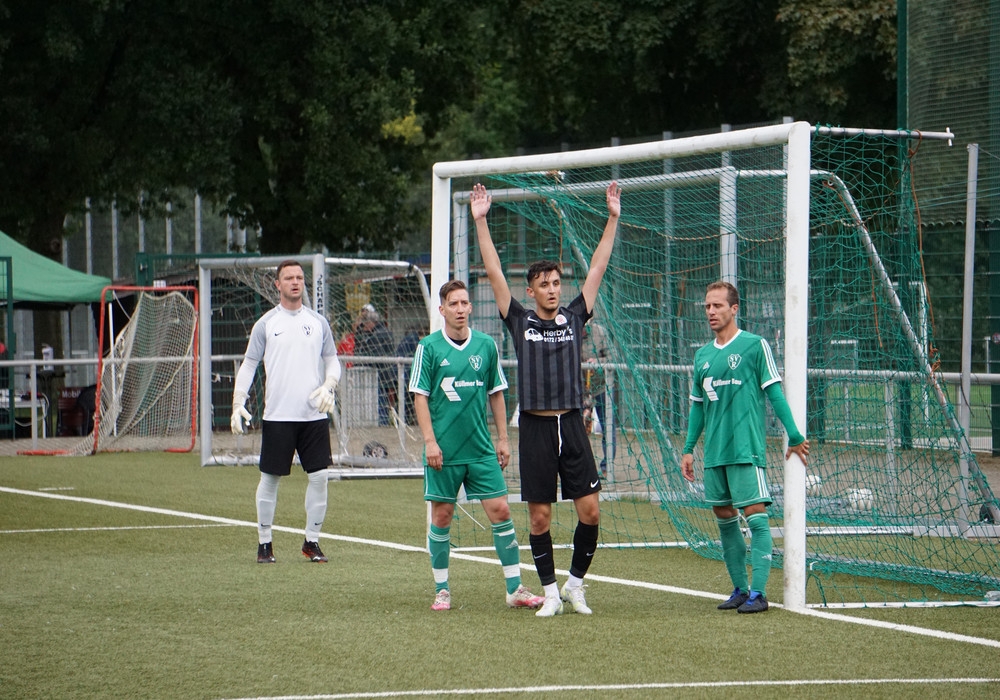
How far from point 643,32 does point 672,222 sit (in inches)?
616

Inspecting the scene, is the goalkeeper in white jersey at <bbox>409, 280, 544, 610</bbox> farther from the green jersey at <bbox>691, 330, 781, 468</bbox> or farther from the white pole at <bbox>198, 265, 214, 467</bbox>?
the white pole at <bbox>198, 265, 214, 467</bbox>

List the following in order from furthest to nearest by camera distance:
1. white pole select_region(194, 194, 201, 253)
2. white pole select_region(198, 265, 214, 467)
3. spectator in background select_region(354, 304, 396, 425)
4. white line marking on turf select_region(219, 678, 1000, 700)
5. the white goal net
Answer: white pole select_region(194, 194, 201, 253), the white goal net, spectator in background select_region(354, 304, 396, 425), white pole select_region(198, 265, 214, 467), white line marking on turf select_region(219, 678, 1000, 700)

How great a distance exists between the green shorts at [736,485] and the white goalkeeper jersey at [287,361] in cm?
326

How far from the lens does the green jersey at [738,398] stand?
697cm

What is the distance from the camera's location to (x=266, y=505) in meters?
8.96

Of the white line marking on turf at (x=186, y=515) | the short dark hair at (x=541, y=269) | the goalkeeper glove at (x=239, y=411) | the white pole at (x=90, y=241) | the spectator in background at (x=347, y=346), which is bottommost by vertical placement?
the white line marking on turf at (x=186, y=515)

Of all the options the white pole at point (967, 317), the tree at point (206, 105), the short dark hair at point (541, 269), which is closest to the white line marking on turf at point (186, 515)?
the short dark hair at point (541, 269)

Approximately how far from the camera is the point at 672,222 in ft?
36.0

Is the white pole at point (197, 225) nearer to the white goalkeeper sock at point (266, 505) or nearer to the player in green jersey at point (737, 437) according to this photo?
the white goalkeeper sock at point (266, 505)

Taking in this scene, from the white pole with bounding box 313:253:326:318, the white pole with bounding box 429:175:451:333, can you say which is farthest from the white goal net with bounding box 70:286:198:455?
the white pole with bounding box 429:175:451:333

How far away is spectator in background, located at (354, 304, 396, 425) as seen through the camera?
1574 centimetres

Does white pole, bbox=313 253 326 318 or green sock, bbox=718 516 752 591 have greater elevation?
white pole, bbox=313 253 326 318

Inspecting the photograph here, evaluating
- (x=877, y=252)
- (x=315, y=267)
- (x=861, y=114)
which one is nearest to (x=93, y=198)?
(x=315, y=267)

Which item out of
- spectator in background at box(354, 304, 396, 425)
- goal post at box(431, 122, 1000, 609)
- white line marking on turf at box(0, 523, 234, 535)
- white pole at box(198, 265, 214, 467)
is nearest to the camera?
goal post at box(431, 122, 1000, 609)
